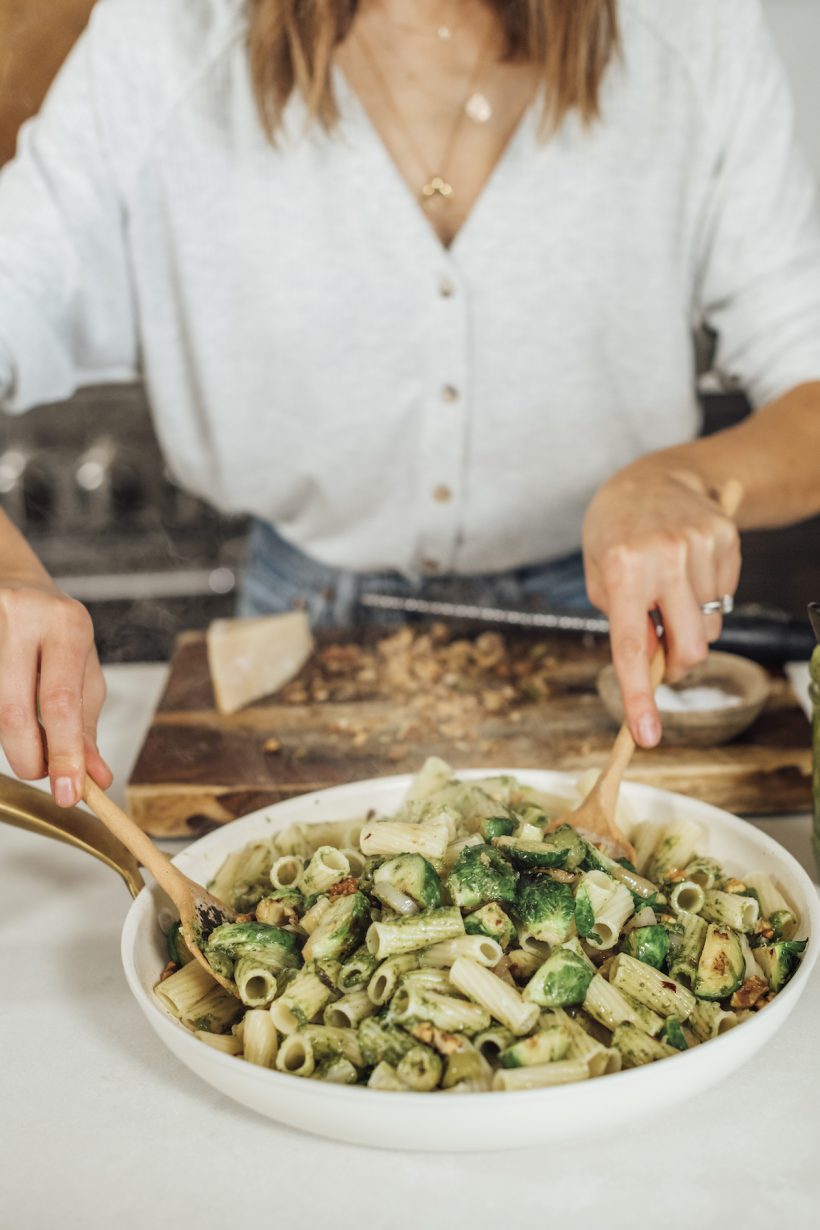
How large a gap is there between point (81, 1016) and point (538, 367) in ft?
3.63

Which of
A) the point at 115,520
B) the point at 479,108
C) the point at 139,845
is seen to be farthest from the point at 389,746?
the point at 115,520

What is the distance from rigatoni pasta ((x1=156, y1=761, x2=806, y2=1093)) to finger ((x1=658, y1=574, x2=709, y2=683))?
0.20 meters

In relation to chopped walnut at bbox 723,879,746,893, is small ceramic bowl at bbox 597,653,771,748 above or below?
below

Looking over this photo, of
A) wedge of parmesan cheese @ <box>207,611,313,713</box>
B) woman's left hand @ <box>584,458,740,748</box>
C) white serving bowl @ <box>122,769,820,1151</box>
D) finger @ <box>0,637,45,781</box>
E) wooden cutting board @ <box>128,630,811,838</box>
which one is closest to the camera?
white serving bowl @ <box>122,769,820,1151</box>

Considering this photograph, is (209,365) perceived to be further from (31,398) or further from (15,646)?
(15,646)

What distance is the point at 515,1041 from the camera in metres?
0.77

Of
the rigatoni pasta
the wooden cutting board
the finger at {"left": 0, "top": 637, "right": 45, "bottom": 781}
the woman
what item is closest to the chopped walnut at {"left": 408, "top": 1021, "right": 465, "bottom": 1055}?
the rigatoni pasta

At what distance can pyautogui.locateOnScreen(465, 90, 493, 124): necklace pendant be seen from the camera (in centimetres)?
160

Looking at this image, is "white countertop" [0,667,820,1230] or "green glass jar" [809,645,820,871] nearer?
"white countertop" [0,667,820,1230]

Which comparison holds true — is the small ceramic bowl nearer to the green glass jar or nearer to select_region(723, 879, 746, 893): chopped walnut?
the green glass jar

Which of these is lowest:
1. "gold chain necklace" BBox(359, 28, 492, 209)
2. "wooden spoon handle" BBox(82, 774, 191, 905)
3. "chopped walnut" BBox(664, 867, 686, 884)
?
"chopped walnut" BBox(664, 867, 686, 884)

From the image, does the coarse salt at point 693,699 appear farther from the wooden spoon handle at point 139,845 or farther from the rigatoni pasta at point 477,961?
the wooden spoon handle at point 139,845

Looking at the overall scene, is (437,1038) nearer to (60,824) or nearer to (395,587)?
(60,824)

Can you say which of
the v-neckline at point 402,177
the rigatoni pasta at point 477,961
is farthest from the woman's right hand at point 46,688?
the v-neckline at point 402,177
